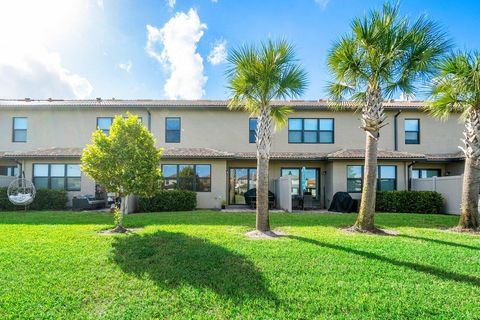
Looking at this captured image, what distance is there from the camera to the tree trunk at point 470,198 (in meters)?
9.60

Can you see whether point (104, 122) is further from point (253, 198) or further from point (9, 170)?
point (253, 198)

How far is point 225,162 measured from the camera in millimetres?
16797

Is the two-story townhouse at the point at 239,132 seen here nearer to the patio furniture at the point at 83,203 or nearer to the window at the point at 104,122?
the window at the point at 104,122

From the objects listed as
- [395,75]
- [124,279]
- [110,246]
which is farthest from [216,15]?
[124,279]

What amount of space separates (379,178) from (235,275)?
1428 centimetres

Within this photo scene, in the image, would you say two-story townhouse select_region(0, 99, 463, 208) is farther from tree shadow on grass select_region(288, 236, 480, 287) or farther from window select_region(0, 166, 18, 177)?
tree shadow on grass select_region(288, 236, 480, 287)

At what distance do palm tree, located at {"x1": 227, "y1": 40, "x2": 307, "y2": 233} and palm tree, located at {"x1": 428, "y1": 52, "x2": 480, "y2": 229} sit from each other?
544 cm

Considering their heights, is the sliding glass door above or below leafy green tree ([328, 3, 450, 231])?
below

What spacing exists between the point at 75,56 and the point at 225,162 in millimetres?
9449

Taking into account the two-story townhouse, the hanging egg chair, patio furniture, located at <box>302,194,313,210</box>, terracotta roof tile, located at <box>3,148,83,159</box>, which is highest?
the two-story townhouse

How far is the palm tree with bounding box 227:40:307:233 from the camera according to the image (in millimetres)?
8625

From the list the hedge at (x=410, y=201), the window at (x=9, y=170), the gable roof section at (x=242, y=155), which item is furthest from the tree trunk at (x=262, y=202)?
the window at (x=9, y=170)

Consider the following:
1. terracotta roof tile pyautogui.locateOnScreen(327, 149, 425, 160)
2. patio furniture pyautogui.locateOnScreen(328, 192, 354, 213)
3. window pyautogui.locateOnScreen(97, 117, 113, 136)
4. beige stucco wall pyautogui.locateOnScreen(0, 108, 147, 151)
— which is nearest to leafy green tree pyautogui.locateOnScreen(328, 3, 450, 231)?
patio furniture pyautogui.locateOnScreen(328, 192, 354, 213)

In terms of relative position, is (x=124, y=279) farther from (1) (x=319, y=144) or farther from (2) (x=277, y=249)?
(1) (x=319, y=144)
